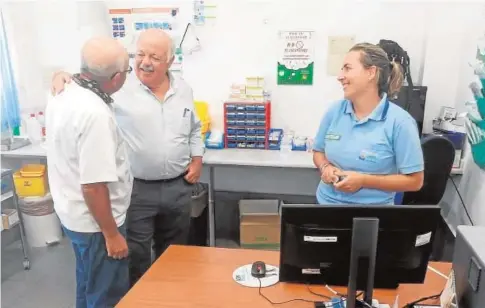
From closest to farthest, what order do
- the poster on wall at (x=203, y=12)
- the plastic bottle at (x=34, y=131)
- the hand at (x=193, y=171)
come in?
1. the hand at (x=193, y=171)
2. the poster on wall at (x=203, y=12)
3. the plastic bottle at (x=34, y=131)

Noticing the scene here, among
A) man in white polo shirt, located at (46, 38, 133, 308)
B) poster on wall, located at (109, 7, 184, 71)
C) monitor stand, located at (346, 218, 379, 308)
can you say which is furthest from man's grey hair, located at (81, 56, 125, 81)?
poster on wall, located at (109, 7, 184, 71)

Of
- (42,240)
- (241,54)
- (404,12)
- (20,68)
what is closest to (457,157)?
(404,12)

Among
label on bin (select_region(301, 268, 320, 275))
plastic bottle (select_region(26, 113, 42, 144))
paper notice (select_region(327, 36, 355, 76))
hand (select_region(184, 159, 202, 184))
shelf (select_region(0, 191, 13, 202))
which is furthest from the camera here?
plastic bottle (select_region(26, 113, 42, 144))

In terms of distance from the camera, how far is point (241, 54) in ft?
12.0

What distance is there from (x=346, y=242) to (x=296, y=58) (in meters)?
2.38

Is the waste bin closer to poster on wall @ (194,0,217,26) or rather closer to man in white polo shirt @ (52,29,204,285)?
man in white polo shirt @ (52,29,204,285)

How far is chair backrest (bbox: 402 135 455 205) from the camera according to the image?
8.64ft

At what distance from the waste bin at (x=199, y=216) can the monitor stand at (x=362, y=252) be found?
7.10ft

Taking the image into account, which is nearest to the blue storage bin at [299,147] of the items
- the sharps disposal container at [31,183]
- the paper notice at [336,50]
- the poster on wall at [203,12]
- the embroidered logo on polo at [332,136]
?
the paper notice at [336,50]

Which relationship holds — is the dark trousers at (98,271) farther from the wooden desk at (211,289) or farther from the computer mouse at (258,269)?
the computer mouse at (258,269)

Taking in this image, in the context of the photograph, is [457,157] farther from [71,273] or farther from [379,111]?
[71,273]

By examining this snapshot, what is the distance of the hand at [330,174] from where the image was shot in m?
1.98

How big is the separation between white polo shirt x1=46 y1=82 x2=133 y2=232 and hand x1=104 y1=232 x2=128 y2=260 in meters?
0.08

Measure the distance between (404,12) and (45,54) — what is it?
3.05 metres
